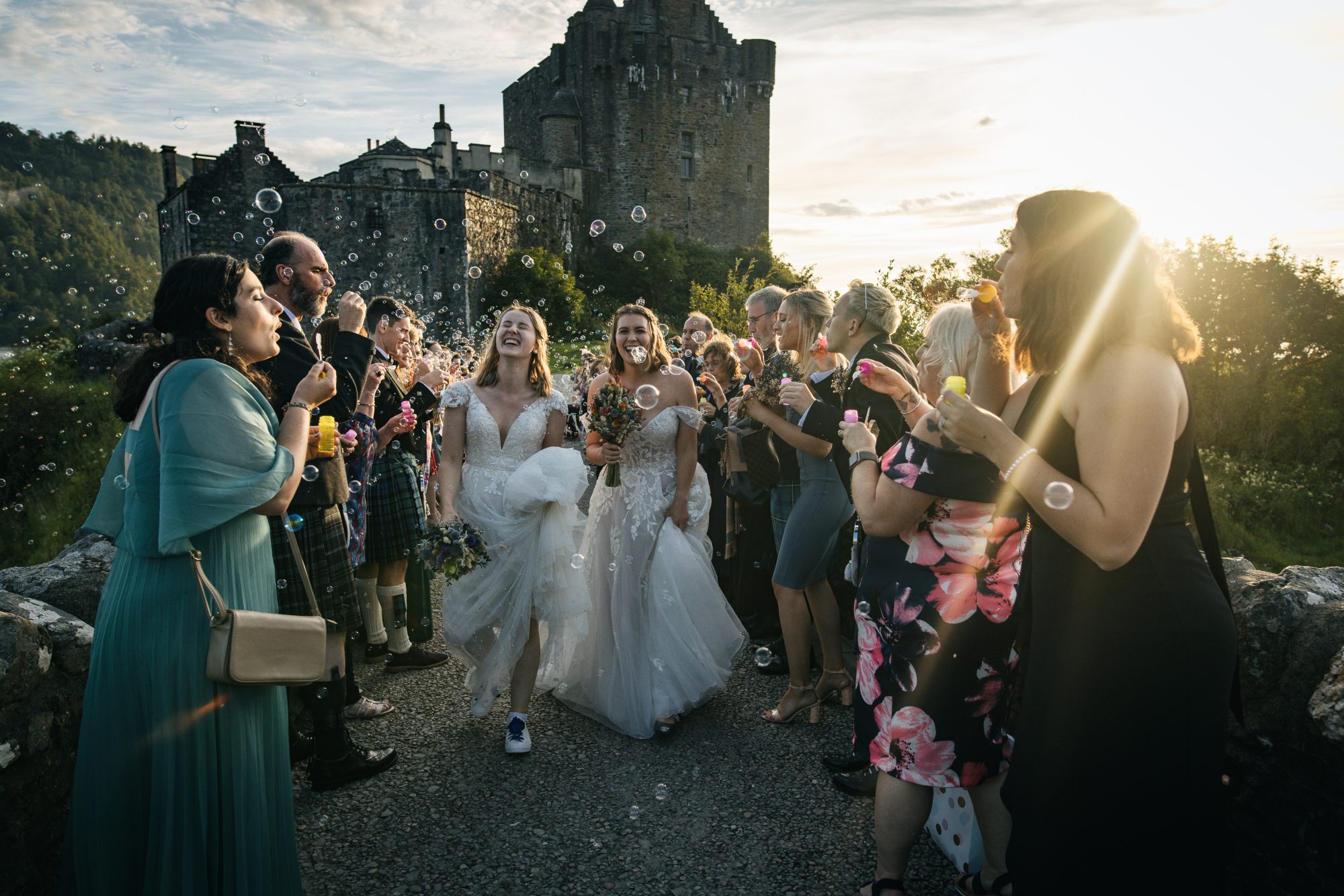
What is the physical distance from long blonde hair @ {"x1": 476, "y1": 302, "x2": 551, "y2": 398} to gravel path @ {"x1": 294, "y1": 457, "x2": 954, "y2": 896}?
6.48ft

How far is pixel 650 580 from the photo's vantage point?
4605 millimetres

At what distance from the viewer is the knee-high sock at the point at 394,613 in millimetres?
5465

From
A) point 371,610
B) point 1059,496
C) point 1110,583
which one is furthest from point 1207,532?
point 371,610

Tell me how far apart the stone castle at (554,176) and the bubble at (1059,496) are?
3668cm

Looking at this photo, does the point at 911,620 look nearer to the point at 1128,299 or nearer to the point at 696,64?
the point at 1128,299

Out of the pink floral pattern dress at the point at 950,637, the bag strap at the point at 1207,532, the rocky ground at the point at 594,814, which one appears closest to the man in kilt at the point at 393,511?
the rocky ground at the point at 594,814

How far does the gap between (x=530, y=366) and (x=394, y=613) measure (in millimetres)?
2071

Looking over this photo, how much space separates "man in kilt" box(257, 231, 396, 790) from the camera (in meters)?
3.77

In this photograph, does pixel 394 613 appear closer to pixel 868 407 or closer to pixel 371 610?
pixel 371 610

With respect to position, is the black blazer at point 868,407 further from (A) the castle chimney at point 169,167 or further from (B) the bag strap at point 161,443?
(A) the castle chimney at point 169,167

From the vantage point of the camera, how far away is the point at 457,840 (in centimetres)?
341

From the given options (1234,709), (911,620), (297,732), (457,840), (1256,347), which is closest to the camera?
(1234,709)

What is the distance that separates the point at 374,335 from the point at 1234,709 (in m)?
5.11

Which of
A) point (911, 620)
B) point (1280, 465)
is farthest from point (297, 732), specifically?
point (1280, 465)
